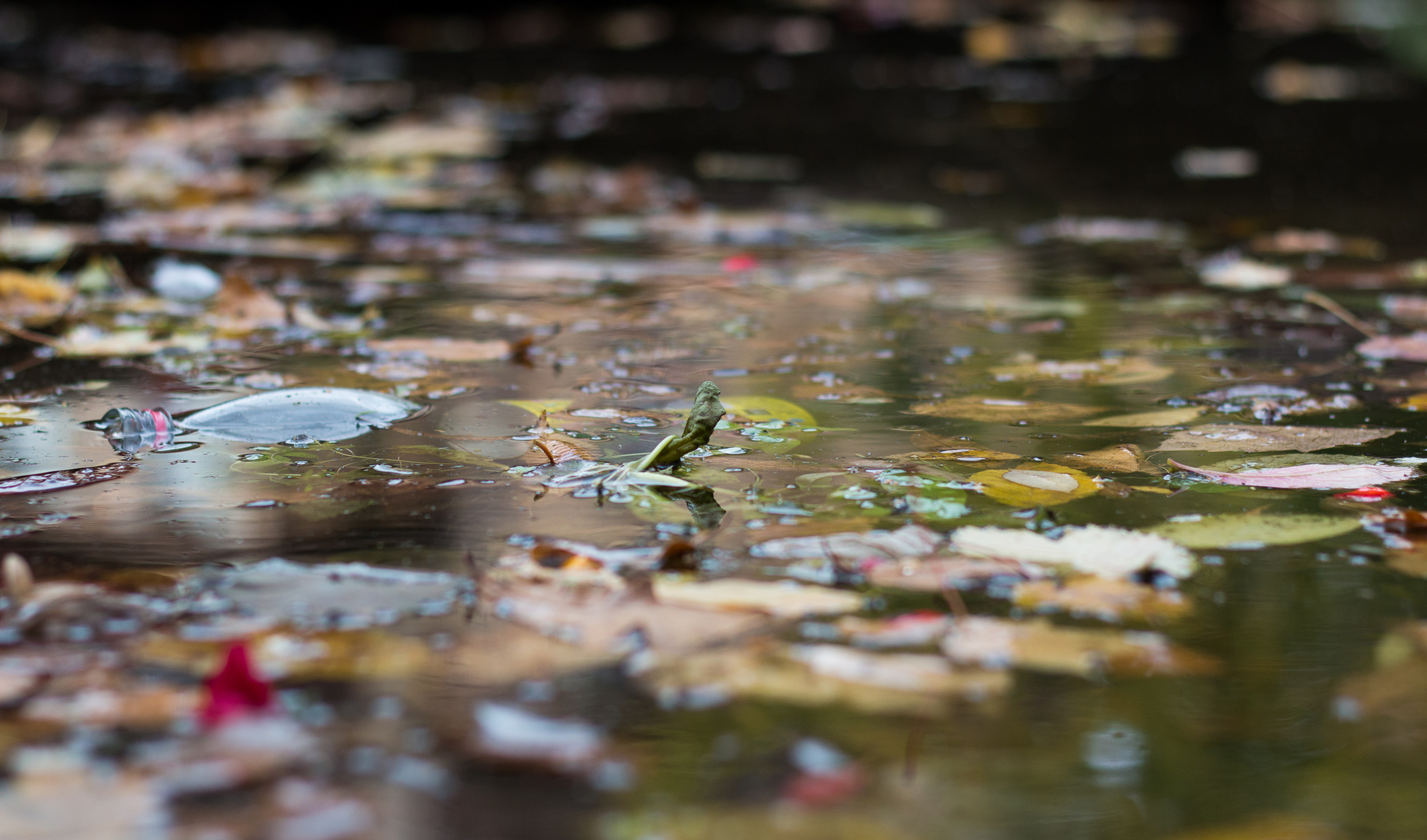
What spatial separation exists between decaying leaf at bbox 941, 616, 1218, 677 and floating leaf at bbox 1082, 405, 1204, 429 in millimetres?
510

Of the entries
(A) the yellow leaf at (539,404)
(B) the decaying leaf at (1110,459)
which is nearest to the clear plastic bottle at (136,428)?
(A) the yellow leaf at (539,404)

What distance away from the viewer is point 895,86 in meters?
5.29

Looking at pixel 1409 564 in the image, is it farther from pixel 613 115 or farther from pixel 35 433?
pixel 613 115

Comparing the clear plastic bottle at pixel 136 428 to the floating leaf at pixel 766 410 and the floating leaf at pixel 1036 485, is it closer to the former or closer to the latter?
the floating leaf at pixel 766 410

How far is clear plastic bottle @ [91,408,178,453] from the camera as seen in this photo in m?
1.30

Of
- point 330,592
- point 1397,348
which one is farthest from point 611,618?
point 1397,348

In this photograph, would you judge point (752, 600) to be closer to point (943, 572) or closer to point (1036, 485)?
point (943, 572)

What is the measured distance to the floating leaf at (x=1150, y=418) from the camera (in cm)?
138

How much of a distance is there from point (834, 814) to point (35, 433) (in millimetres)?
988

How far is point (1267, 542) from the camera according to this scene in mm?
1057

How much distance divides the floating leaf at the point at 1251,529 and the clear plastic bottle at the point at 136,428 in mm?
938

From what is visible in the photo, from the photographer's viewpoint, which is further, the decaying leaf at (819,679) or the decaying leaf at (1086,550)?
the decaying leaf at (1086,550)

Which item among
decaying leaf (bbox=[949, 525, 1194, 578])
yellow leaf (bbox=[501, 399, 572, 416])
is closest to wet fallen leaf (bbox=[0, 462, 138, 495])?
yellow leaf (bbox=[501, 399, 572, 416])

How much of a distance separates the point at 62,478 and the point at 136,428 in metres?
0.15
